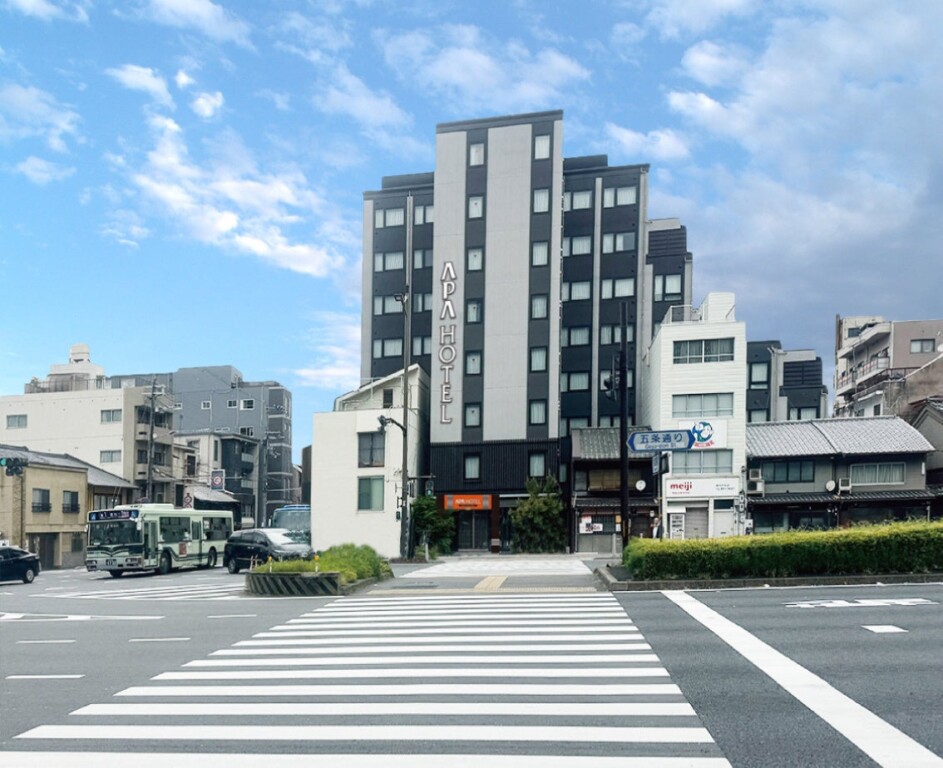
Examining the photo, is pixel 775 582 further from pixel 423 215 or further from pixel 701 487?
pixel 423 215

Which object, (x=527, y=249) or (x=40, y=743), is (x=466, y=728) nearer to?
(x=40, y=743)

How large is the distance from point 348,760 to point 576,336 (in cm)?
5367

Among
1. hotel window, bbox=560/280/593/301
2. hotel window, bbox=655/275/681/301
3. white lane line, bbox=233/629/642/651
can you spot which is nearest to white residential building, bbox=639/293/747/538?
hotel window, bbox=655/275/681/301

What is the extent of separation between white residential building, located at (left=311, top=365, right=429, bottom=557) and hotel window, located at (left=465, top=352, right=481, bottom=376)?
501 centimetres

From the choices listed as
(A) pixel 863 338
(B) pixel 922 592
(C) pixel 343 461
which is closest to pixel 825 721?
(B) pixel 922 592

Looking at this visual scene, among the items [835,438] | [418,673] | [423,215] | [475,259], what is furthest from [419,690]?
[423,215]

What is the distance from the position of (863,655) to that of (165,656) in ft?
31.5

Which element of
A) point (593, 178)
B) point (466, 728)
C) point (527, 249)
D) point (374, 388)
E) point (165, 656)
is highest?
point (593, 178)

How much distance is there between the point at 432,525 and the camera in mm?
47969

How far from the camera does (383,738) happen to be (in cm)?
725

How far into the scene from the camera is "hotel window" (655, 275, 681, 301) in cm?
6075

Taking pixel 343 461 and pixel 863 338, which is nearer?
pixel 343 461

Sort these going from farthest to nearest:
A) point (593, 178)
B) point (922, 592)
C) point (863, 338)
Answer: point (863, 338) → point (593, 178) → point (922, 592)

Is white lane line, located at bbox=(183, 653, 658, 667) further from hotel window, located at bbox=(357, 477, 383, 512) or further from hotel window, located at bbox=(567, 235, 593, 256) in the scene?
hotel window, located at bbox=(567, 235, 593, 256)
